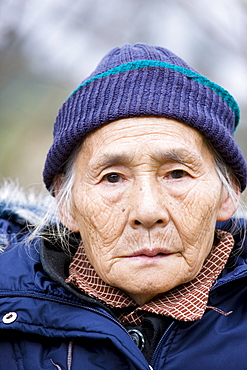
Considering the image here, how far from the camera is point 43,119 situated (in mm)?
5930

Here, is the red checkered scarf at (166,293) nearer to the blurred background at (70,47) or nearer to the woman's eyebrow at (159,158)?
the woman's eyebrow at (159,158)

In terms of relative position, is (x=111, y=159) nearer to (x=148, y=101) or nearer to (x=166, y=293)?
(x=148, y=101)

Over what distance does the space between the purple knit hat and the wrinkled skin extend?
2.5 inches

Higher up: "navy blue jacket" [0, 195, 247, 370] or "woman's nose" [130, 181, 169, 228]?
"woman's nose" [130, 181, 169, 228]

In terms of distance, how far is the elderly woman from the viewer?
7.34ft

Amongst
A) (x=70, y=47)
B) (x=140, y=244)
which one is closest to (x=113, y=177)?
(x=140, y=244)

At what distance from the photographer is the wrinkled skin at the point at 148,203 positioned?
2350 millimetres

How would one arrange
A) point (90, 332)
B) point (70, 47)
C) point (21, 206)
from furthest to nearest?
point (70, 47)
point (21, 206)
point (90, 332)

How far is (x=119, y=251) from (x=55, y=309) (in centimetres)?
42

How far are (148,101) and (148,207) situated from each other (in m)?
0.55

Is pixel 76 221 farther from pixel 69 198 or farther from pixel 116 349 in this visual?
pixel 116 349

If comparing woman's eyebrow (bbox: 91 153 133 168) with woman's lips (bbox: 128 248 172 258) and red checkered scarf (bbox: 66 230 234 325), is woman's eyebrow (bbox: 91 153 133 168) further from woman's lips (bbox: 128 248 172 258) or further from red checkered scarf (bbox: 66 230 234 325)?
red checkered scarf (bbox: 66 230 234 325)

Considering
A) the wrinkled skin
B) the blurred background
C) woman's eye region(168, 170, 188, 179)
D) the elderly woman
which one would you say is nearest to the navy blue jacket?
the elderly woman

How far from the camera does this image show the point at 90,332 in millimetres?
2150
